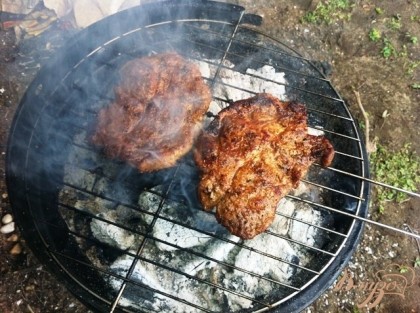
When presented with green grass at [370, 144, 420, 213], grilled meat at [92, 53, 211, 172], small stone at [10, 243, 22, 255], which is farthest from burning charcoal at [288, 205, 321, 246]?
small stone at [10, 243, 22, 255]

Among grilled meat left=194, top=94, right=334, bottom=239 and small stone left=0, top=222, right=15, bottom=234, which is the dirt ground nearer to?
small stone left=0, top=222, right=15, bottom=234

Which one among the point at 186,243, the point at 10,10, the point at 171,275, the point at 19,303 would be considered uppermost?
the point at 10,10

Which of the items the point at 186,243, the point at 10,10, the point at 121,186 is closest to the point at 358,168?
the point at 186,243

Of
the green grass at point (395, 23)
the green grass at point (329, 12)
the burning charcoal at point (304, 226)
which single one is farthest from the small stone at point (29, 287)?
the green grass at point (395, 23)

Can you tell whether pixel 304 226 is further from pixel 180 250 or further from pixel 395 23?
pixel 395 23

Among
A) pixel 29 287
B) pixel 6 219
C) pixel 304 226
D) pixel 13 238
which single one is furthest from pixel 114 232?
pixel 304 226

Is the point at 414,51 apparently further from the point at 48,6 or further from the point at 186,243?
the point at 48,6
